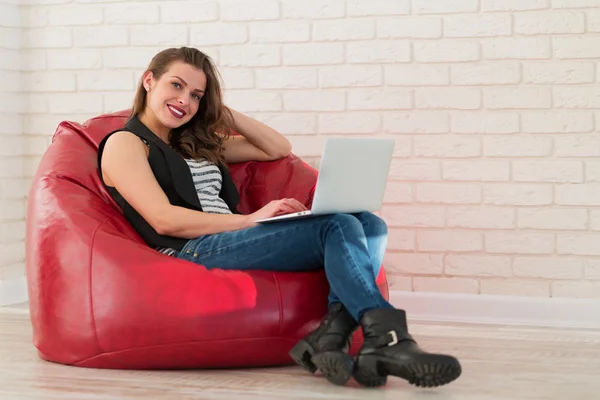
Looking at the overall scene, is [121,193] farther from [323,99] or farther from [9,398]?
[323,99]

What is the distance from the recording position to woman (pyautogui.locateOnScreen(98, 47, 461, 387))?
242 cm

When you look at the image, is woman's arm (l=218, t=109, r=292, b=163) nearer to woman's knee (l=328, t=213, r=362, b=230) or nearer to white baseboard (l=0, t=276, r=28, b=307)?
woman's knee (l=328, t=213, r=362, b=230)

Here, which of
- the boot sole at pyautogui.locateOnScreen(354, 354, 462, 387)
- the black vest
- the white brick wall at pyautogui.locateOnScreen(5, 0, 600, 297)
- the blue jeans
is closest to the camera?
the boot sole at pyautogui.locateOnScreen(354, 354, 462, 387)

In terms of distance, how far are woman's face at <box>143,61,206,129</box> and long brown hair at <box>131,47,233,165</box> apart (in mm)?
27

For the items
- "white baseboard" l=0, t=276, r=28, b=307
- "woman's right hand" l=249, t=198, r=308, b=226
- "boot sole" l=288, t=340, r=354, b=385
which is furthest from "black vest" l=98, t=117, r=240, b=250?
"white baseboard" l=0, t=276, r=28, b=307

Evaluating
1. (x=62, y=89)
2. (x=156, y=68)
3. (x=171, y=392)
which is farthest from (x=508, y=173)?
(x=62, y=89)

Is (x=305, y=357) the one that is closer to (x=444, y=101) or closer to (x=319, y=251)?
(x=319, y=251)

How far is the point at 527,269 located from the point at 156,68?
1.66 metres

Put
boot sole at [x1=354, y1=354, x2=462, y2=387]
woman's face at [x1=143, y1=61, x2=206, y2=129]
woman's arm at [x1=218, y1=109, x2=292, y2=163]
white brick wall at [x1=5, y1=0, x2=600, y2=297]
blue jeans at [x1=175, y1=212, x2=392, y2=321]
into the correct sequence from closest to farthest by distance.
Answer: boot sole at [x1=354, y1=354, x2=462, y2=387] → blue jeans at [x1=175, y1=212, x2=392, y2=321] → woman's face at [x1=143, y1=61, x2=206, y2=129] → woman's arm at [x1=218, y1=109, x2=292, y2=163] → white brick wall at [x1=5, y1=0, x2=600, y2=297]

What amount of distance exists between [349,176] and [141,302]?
71 centimetres

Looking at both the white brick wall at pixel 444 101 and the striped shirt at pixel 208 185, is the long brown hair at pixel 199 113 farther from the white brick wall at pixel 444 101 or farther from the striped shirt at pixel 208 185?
the white brick wall at pixel 444 101

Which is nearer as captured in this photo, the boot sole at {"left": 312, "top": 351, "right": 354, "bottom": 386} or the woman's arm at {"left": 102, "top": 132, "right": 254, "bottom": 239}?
the boot sole at {"left": 312, "top": 351, "right": 354, "bottom": 386}

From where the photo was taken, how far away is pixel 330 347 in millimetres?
2506

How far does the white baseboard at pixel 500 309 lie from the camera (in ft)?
11.6
